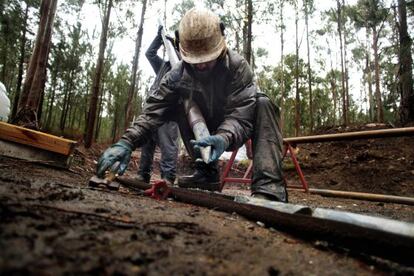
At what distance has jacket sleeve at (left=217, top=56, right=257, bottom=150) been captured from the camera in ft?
7.35

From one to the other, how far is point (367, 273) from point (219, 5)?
1586 cm

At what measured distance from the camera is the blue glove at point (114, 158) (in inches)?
84.2

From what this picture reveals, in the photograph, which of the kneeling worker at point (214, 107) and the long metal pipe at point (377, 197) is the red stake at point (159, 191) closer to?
the kneeling worker at point (214, 107)

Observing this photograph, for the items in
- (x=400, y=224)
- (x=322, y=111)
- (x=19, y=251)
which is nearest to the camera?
(x=19, y=251)

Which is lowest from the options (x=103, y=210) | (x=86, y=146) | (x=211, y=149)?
(x=103, y=210)

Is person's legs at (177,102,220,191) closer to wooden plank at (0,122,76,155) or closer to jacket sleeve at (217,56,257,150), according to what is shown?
jacket sleeve at (217,56,257,150)

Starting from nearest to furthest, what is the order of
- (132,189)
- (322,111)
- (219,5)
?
(132,189), (219,5), (322,111)

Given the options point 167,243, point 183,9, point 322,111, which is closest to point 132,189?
point 167,243

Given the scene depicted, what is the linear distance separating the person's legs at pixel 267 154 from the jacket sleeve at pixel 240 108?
2.6 inches

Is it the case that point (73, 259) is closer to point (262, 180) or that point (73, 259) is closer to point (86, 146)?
point (262, 180)

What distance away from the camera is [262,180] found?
211 cm

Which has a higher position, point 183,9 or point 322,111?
point 183,9

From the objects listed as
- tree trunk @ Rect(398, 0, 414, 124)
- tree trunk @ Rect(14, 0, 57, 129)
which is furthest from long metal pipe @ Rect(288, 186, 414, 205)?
tree trunk @ Rect(398, 0, 414, 124)

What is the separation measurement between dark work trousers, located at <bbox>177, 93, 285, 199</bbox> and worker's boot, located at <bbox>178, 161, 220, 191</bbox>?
0.65 m
